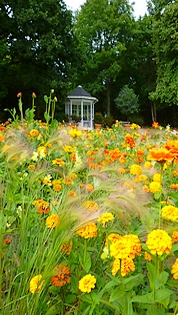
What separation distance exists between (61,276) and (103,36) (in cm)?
2772

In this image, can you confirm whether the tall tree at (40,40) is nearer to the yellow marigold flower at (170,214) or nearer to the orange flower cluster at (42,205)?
the orange flower cluster at (42,205)

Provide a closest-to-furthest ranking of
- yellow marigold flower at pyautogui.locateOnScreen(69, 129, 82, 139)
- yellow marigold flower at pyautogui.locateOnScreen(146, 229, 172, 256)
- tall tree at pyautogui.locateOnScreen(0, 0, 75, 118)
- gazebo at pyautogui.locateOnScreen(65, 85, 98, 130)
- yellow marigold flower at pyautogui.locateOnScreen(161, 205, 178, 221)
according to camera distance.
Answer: yellow marigold flower at pyautogui.locateOnScreen(146, 229, 172, 256) < yellow marigold flower at pyautogui.locateOnScreen(161, 205, 178, 221) < yellow marigold flower at pyautogui.locateOnScreen(69, 129, 82, 139) < tall tree at pyautogui.locateOnScreen(0, 0, 75, 118) < gazebo at pyautogui.locateOnScreen(65, 85, 98, 130)

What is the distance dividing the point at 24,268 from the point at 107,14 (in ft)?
92.4

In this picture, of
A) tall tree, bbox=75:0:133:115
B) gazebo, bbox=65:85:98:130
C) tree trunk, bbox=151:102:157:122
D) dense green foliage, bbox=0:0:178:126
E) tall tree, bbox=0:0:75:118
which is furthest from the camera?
tree trunk, bbox=151:102:157:122

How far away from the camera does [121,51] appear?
85.8 ft

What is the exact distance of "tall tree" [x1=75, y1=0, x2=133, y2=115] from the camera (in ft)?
85.2

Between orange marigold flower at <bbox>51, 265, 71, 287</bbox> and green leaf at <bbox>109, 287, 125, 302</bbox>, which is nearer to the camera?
green leaf at <bbox>109, 287, 125, 302</bbox>

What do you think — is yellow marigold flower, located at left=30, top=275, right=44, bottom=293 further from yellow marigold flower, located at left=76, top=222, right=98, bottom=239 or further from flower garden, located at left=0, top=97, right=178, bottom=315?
yellow marigold flower, located at left=76, top=222, right=98, bottom=239

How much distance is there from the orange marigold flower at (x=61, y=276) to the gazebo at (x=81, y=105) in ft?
69.2

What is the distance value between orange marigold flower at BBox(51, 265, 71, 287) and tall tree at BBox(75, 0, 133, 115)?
25.6m

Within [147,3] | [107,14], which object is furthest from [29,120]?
[147,3]

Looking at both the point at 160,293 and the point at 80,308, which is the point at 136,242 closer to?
the point at 160,293

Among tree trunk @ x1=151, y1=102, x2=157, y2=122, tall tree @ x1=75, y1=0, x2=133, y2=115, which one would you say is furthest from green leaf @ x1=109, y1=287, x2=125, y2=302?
tree trunk @ x1=151, y1=102, x2=157, y2=122

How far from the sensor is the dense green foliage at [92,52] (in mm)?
15586
